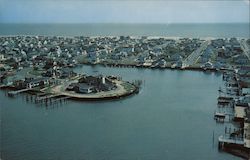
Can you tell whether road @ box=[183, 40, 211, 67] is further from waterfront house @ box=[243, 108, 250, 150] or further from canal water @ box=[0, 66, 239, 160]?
waterfront house @ box=[243, 108, 250, 150]

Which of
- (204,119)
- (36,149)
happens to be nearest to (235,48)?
(204,119)

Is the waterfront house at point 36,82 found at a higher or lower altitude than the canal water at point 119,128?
higher

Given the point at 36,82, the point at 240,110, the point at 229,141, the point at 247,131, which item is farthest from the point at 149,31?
the point at 229,141

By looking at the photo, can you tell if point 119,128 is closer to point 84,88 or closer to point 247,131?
point 247,131

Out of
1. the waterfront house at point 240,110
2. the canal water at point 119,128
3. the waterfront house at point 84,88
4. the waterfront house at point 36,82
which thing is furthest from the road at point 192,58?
the waterfront house at point 240,110

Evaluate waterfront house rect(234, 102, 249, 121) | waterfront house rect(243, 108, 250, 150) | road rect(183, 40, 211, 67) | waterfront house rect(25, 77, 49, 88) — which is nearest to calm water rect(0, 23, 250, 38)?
road rect(183, 40, 211, 67)

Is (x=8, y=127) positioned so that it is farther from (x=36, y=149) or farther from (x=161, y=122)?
(x=161, y=122)

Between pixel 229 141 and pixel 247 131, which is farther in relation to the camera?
pixel 247 131

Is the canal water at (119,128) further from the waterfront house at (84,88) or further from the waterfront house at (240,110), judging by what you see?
the waterfront house at (84,88)
